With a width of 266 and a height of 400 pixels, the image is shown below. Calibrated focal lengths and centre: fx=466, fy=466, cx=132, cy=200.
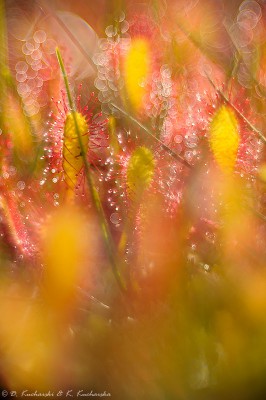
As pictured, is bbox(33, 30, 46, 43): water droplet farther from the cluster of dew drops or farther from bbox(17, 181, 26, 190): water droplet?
bbox(17, 181, 26, 190): water droplet

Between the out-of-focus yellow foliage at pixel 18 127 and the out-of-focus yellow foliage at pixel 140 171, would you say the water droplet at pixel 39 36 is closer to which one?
the out-of-focus yellow foliage at pixel 18 127

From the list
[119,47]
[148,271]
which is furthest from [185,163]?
[119,47]

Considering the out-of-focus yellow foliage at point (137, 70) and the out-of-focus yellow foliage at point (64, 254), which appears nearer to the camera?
the out-of-focus yellow foliage at point (64, 254)

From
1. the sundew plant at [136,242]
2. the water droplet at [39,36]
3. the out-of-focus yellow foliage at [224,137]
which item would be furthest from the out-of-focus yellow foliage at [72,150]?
the water droplet at [39,36]

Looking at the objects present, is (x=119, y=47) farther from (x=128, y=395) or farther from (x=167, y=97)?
(x=128, y=395)

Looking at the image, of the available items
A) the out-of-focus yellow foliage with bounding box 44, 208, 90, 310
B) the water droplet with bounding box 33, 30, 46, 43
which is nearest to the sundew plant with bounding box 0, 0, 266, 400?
the out-of-focus yellow foliage with bounding box 44, 208, 90, 310

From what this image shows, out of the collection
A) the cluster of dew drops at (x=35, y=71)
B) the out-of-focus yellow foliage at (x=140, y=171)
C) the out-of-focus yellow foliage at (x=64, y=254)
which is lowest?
the out-of-focus yellow foliage at (x=64, y=254)

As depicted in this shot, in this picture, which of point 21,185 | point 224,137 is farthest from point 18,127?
point 224,137
